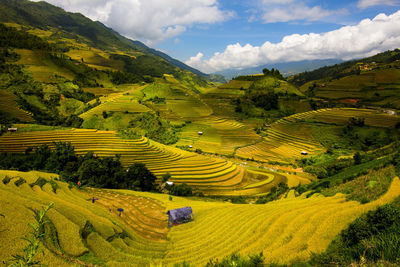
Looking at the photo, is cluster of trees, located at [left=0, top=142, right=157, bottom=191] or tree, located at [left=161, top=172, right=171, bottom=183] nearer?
cluster of trees, located at [left=0, top=142, right=157, bottom=191]

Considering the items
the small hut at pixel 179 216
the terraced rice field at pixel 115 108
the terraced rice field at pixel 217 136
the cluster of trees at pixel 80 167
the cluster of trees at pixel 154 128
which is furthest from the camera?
the terraced rice field at pixel 115 108

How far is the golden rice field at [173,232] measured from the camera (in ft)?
31.6

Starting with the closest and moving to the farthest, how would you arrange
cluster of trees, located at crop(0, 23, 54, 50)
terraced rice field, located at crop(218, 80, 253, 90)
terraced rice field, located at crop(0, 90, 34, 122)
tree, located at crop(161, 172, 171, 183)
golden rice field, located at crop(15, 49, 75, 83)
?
tree, located at crop(161, 172, 171, 183)
terraced rice field, located at crop(0, 90, 34, 122)
golden rice field, located at crop(15, 49, 75, 83)
cluster of trees, located at crop(0, 23, 54, 50)
terraced rice field, located at crop(218, 80, 253, 90)

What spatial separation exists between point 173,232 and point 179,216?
1718 millimetres

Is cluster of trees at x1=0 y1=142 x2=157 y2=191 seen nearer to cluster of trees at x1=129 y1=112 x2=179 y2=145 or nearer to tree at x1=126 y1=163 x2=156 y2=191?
tree at x1=126 y1=163 x2=156 y2=191

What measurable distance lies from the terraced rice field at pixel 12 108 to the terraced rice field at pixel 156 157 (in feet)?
68.0

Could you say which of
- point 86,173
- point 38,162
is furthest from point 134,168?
point 38,162

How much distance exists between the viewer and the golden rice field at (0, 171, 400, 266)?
963 centimetres

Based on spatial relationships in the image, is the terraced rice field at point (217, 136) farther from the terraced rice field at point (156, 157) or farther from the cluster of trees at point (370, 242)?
the cluster of trees at point (370, 242)

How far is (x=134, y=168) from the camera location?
33.7 meters

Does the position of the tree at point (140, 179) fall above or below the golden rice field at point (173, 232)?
below

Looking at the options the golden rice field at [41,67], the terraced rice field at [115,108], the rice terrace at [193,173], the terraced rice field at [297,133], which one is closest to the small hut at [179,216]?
the rice terrace at [193,173]

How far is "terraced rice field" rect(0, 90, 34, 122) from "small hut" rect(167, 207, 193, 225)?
2400 inches

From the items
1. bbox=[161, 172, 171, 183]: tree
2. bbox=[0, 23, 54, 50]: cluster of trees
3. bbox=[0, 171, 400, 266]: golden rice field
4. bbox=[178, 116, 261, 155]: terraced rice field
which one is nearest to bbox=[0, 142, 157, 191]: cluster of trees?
bbox=[161, 172, 171, 183]: tree
